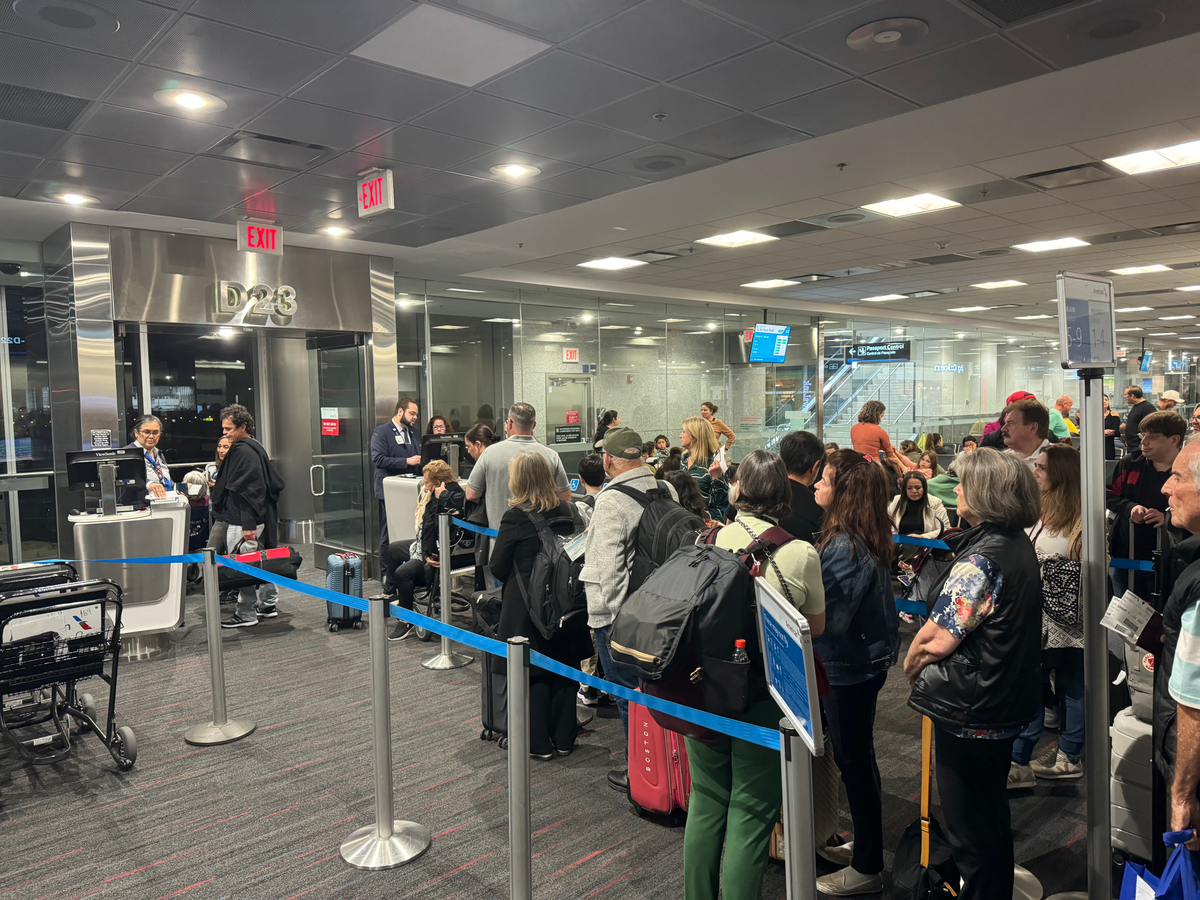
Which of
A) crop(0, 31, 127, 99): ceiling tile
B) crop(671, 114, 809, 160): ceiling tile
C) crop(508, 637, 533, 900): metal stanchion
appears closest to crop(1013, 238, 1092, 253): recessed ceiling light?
crop(671, 114, 809, 160): ceiling tile

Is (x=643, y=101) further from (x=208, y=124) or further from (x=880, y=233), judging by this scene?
(x=880, y=233)

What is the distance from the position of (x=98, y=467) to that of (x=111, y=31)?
3.59 metres

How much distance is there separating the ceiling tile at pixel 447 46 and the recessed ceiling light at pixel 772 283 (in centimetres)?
849

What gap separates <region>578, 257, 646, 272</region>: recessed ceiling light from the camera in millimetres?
9914

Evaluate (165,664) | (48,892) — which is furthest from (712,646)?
(165,664)

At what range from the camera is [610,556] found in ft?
11.4

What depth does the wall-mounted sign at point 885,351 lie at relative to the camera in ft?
49.2

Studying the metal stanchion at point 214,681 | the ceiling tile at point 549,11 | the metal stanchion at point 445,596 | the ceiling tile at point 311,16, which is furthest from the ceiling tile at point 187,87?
the metal stanchion at point 445,596

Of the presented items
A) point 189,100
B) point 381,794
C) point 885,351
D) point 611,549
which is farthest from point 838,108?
point 885,351

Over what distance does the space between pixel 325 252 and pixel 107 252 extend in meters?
2.04

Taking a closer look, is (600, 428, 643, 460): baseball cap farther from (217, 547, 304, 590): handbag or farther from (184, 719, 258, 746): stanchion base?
(217, 547, 304, 590): handbag

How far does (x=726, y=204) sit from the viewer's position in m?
6.97

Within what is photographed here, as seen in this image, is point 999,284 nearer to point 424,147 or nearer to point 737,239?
point 737,239

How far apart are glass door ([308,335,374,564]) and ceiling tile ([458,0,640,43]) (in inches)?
234
